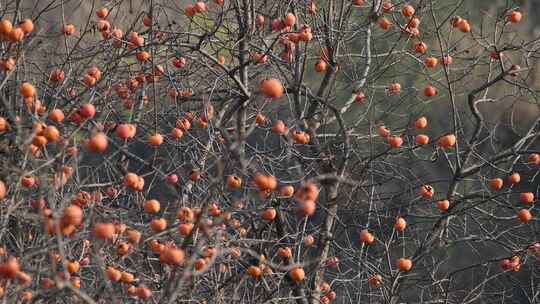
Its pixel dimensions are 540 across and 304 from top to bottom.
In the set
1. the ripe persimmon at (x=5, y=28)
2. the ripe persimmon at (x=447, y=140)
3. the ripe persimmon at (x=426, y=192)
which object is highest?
the ripe persimmon at (x=5, y=28)

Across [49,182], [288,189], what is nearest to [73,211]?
[49,182]

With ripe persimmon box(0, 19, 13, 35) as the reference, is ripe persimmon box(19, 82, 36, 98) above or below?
below

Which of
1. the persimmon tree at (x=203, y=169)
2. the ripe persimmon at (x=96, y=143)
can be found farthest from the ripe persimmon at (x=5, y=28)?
the ripe persimmon at (x=96, y=143)

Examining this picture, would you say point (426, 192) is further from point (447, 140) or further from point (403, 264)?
point (403, 264)

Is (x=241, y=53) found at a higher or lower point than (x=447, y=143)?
higher

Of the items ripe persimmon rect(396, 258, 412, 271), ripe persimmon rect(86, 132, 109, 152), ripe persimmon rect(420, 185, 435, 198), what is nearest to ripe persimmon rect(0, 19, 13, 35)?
ripe persimmon rect(86, 132, 109, 152)

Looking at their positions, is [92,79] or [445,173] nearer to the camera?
[92,79]

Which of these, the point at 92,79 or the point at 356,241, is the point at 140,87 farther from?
the point at 356,241

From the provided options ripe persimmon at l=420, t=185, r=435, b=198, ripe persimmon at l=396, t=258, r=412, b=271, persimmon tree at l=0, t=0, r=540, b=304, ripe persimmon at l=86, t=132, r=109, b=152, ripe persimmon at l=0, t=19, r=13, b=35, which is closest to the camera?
ripe persimmon at l=86, t=132, r=109, b=152

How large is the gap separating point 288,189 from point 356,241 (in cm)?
481

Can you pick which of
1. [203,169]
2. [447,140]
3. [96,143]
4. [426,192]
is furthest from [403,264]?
[96,143]

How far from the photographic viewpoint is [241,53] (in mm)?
3658

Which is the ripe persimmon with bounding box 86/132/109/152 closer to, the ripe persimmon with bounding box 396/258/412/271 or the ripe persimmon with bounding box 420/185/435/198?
the ripe persimmon with bounding box 396/258/412/271

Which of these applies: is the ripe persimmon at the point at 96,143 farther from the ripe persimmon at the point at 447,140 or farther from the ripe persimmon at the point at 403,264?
the ripe persimmon at the point at 447,140
